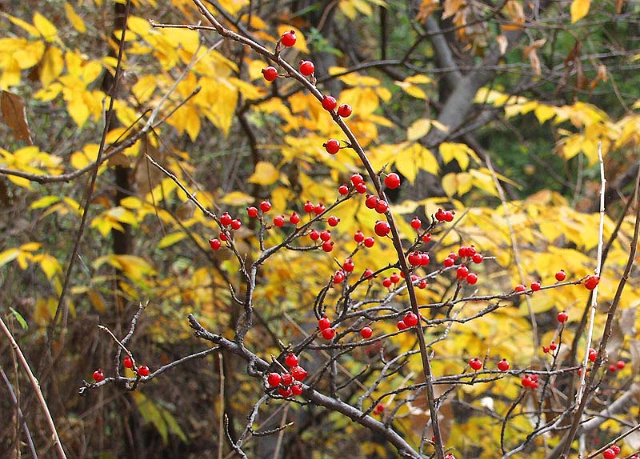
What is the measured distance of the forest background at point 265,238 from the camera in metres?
1.29

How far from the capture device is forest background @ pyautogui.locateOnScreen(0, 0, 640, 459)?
4.22 feet

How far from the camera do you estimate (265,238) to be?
2.45 m

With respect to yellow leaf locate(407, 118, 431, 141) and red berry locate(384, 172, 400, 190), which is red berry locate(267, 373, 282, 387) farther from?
yellow leaf locate(407, 118, 431, 141)

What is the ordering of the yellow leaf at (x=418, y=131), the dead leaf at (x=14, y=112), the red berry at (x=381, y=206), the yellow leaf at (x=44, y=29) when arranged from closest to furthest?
the red berry at (x=381, y=206) < the dead leaf at (x=14, y=112) < the yellow leaf at (x=44, y=29) < the yellow leaf at (x=418, y=131)

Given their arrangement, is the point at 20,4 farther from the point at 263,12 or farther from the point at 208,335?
the point at 208,335

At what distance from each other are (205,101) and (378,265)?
73cm

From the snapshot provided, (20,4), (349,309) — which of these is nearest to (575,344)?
(349,309)

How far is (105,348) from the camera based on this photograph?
2328 millimetres

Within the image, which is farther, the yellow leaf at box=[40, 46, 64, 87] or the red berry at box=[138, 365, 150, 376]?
the yellow leaf at box=[40, 46, 64, 87]

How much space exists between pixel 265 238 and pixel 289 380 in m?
1.77

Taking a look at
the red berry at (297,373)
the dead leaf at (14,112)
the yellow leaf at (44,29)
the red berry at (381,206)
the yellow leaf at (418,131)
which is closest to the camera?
the red berry at (381,206)

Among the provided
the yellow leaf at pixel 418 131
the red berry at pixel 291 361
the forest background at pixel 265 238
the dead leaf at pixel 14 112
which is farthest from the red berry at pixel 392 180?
the yellow leaf at pixel 418 131

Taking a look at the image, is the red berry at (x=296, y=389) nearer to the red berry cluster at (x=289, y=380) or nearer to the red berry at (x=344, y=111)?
the red berry cluster at (x=289, y=380)

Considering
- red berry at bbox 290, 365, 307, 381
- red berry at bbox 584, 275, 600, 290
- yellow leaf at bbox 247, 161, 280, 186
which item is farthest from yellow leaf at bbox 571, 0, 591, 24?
red berry at bbox 290, 365, 307, 381
